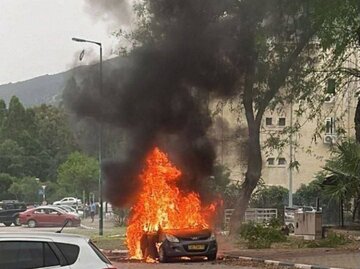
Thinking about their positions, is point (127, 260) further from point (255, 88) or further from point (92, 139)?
point (92, 139)

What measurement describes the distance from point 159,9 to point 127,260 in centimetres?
803

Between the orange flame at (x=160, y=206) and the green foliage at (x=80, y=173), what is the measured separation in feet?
112

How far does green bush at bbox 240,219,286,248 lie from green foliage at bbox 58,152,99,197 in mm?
32358

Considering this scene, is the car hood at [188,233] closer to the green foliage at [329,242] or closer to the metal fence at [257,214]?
the green foliage at [329,242]

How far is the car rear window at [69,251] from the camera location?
7.41 metres

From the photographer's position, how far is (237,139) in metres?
27.1

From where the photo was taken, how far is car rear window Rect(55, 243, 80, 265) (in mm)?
7410

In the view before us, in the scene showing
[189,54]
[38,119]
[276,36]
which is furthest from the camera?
[38,119]

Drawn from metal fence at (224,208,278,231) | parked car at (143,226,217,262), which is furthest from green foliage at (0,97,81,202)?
parked car at (143,226,217,262)

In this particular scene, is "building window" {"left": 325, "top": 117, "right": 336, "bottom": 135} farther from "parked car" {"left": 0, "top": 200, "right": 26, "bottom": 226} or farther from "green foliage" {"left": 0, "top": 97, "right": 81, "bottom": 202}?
"green foliage" {"left": 0, "top": 97, "right": 81, "bottom": 202}

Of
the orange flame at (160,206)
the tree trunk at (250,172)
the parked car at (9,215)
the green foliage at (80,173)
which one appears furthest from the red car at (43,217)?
the orange flame at (160,206)

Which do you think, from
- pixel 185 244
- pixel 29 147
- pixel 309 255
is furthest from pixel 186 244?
pixel 29 147

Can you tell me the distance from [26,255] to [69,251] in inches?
16.6

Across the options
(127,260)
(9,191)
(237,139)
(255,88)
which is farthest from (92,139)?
(9,191)
